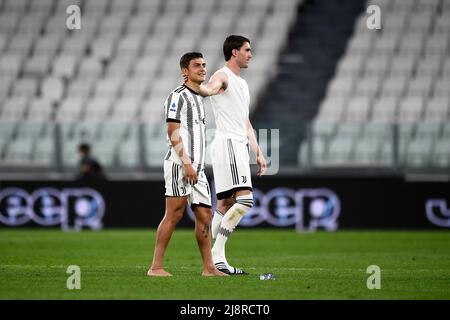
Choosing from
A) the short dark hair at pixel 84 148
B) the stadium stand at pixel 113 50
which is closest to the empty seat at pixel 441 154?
the stadium stand at pixel 113 50

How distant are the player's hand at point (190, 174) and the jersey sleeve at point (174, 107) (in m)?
0.44

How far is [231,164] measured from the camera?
11.6 meters

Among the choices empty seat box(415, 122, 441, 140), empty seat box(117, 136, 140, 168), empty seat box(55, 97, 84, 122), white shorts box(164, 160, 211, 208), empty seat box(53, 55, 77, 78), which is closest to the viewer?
white shorts box(164, 160, 211, 208)

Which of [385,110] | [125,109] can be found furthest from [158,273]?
[125,109]

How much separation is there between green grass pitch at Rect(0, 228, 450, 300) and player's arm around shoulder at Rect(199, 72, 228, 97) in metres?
1.79

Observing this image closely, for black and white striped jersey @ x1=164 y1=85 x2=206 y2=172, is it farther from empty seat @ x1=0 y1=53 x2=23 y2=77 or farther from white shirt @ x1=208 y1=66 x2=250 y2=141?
empty seat @ x1=0 y1=53 x2=23 y2=77

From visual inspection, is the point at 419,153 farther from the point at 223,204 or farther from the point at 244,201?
the point at 244,201

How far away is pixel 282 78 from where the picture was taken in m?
26.7

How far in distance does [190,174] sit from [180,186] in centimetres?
24

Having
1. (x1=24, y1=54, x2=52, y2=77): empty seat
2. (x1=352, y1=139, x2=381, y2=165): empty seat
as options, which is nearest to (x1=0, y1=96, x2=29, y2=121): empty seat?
(x1=24, y1=54, x2=52, y2=77): empty seat

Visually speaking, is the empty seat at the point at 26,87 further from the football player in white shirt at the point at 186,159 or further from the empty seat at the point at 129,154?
the football player in white shirt at the point at 186,159

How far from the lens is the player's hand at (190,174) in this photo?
1084 centimetres

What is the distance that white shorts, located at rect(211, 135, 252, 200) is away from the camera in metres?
11.6

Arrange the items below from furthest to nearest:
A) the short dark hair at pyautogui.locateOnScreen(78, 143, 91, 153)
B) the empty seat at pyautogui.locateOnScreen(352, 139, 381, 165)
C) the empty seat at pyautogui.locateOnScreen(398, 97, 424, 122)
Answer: the empty seat at pyautogui.locateOnScreen(398, 97, 424, 122), the short dark hair at pyautogui.locateOnScreen(78, 143, 91, 153), the empty seat at pyautogui.locateOnScreen(352, 139, 381, 165)
